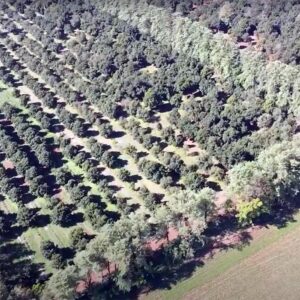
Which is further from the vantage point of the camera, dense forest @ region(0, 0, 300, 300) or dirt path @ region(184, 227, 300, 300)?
dense forest @ region(0, 0, 300, 300)

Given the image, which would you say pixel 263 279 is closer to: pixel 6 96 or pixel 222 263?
pixel 222 263

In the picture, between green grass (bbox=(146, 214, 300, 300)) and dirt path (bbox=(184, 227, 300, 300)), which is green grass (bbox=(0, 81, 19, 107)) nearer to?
green grass (bbox=(146, 214, 300, 300))

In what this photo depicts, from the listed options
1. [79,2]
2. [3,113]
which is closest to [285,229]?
[3,113]

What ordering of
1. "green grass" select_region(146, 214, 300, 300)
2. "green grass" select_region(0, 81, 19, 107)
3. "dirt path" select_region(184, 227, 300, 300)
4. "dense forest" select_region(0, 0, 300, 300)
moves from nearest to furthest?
"dirt path" select_region(184, 227, 300, 300), "green grass" select_region(146, 214, 300, 300), "dense forest" select_region(0, 0, 300, 300), "green grass" select_region(0, 81, 19, 107)

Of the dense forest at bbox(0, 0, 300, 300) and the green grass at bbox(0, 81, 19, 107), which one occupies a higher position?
the dense forest at bbox(0, 0, 300, 300)

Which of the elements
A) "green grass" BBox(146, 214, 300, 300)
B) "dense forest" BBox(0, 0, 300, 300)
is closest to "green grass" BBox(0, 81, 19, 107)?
"dense forest" BBox(0, 0, 300, 300)

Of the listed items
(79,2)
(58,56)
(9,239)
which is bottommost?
(9,239)

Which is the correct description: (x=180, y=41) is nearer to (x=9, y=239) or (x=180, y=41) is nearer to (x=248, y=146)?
(x=248, y=146)
